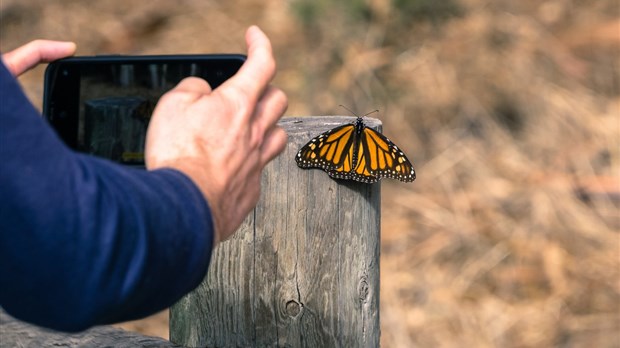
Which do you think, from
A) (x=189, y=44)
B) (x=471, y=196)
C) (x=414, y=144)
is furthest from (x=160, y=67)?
(x=189, y=44)

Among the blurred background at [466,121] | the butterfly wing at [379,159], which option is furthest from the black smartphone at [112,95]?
the blurred background at [466,121]

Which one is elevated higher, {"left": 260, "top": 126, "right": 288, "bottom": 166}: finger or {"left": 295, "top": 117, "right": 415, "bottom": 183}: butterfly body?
{"left": 295, "top": 117, "right": 415, "bottom": 183}: butterfly body

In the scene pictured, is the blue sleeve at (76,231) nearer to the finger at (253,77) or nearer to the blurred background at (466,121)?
the finger at (253,77)

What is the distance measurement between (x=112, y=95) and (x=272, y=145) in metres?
0.64

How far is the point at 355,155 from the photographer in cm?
229

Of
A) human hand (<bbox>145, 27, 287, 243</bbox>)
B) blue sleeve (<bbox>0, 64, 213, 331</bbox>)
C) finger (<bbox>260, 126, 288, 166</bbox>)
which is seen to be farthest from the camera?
finger (<bbox>260, 126, 288, 166</bbox>)

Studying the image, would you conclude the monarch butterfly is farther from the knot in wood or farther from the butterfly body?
the knot in wood

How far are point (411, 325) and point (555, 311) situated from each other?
0.72 metres

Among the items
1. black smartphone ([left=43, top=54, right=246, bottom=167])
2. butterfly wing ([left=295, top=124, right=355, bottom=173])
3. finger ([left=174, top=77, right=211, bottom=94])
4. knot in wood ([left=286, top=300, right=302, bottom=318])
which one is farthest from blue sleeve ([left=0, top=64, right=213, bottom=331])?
knot in wood ([left=286, top=300, right=302, bottom=318])

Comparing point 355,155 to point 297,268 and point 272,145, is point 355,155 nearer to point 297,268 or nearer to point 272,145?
point 297,268

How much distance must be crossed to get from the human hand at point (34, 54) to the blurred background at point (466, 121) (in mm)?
3226

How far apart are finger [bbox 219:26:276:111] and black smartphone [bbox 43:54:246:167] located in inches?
18.3

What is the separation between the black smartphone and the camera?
1.82 meters

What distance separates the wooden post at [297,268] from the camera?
2.25 meters
